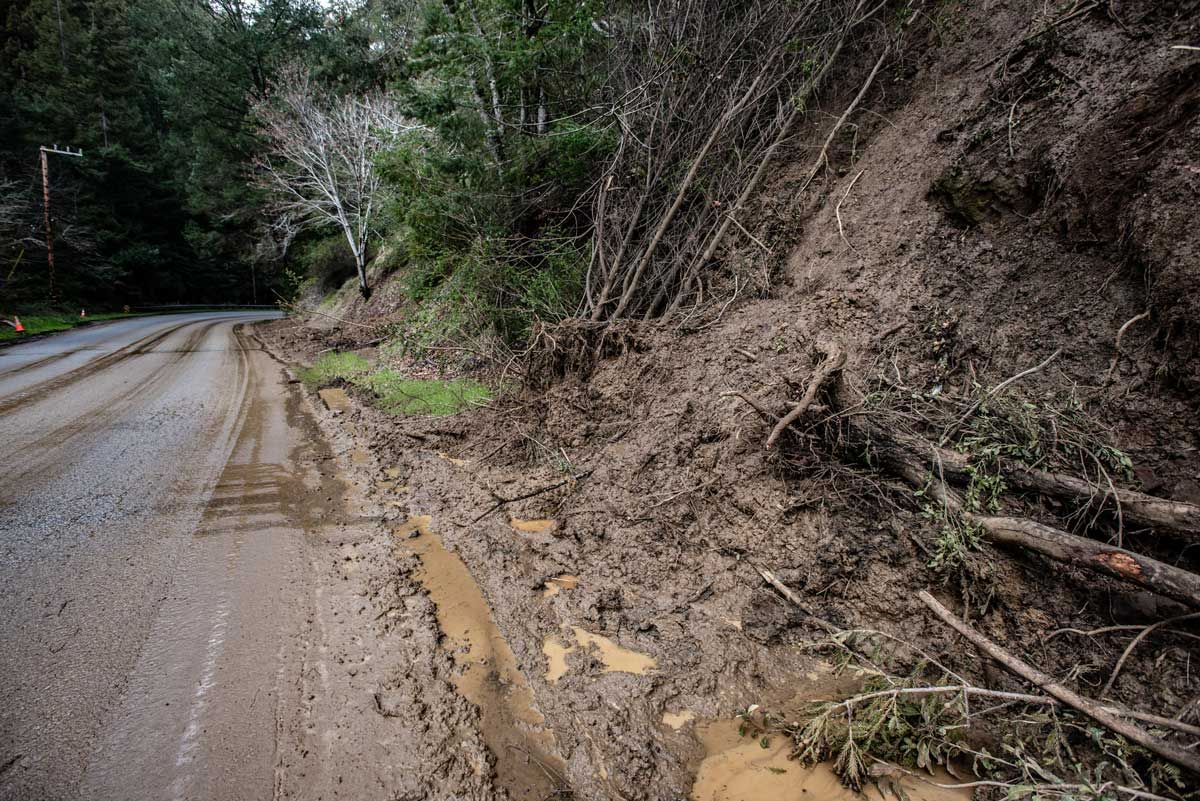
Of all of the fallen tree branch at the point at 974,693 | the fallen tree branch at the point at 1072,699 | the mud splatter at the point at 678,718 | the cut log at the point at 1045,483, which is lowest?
the mud splatter at the point at 678,718

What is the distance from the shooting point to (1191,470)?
254 cm

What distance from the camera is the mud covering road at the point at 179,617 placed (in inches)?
73.9

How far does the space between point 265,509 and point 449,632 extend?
217 cm

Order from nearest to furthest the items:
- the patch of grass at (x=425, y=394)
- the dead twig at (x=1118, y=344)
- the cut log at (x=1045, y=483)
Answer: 1. the cut log at (x=1045, y=483)
2. the dead twig at (x=1118, y=344)
3. the patch of grass at (x=425, y=394)

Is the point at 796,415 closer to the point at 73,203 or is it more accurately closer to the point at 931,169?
the point at 931,169

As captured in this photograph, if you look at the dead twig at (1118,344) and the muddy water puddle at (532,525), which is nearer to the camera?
the dead twig at (1118,344)

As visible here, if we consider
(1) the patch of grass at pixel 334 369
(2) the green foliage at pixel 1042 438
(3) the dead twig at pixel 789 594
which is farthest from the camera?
(1) the patch of grass at pixel 334 369

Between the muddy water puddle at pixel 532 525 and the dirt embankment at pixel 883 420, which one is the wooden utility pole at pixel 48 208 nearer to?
the dirt embankment at pixel 883 420

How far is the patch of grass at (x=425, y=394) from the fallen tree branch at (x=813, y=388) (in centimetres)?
367

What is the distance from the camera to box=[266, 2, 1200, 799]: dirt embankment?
7.68 ft

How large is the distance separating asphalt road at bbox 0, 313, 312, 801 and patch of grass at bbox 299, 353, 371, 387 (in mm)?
2326

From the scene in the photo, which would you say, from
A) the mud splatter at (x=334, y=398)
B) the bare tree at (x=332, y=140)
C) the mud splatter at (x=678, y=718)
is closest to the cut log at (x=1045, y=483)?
the mud splatter at (x=678, y=718)

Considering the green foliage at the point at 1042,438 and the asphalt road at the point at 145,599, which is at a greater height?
the green foliage at the point at 1042,438

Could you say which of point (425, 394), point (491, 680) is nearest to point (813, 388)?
point (491, 680)
